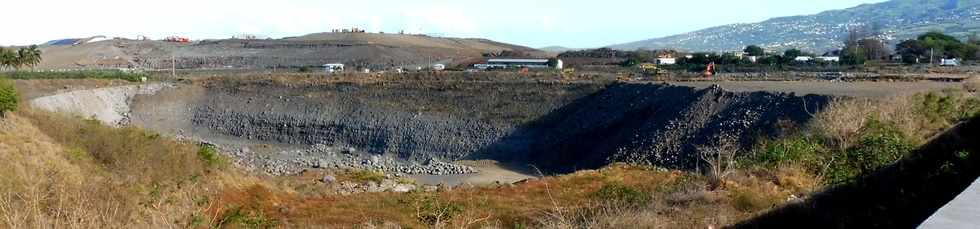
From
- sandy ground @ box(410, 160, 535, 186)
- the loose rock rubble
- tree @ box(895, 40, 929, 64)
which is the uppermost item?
tree @ box(895, 40, 929, 64)

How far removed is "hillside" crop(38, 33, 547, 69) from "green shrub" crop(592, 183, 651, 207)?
262 feet

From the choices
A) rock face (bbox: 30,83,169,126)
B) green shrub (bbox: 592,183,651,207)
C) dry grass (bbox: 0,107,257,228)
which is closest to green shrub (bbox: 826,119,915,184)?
green shrub (bbox: 592,183,651,207)

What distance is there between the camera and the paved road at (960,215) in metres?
5.74

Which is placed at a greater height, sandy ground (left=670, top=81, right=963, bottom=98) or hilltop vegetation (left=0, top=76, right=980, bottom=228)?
sandy ground (left=670, top=81, right=963, bottom=98)

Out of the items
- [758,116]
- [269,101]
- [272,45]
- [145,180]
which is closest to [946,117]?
[758,116]

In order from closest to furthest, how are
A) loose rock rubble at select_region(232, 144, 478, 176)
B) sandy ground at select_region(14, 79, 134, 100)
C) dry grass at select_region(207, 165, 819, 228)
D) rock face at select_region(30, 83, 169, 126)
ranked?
dry grass at select_region(207, 165, 819, 228)
loose rock rubble at select_region(232, 144, 478, 176)
rock face at select_region(30, 83, 169, 126)
sandy ground at select_region(14, 79, 134, 100)

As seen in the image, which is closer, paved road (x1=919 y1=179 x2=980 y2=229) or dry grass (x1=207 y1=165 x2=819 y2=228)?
paved road (x1=919 y1=179 x2=980 y2=229)

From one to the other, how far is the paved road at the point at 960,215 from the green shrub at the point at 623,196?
8.26m

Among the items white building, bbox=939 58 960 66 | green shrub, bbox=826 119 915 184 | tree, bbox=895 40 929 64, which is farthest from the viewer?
tree, bbox=895 40 929 64

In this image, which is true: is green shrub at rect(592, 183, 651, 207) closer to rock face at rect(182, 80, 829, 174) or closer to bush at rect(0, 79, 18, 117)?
rock face at rect(182, 80, 829, 174)

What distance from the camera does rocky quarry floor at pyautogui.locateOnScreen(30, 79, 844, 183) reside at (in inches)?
1405

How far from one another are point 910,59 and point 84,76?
63.9 m

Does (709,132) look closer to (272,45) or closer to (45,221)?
(45,221)

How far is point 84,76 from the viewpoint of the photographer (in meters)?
65.6
